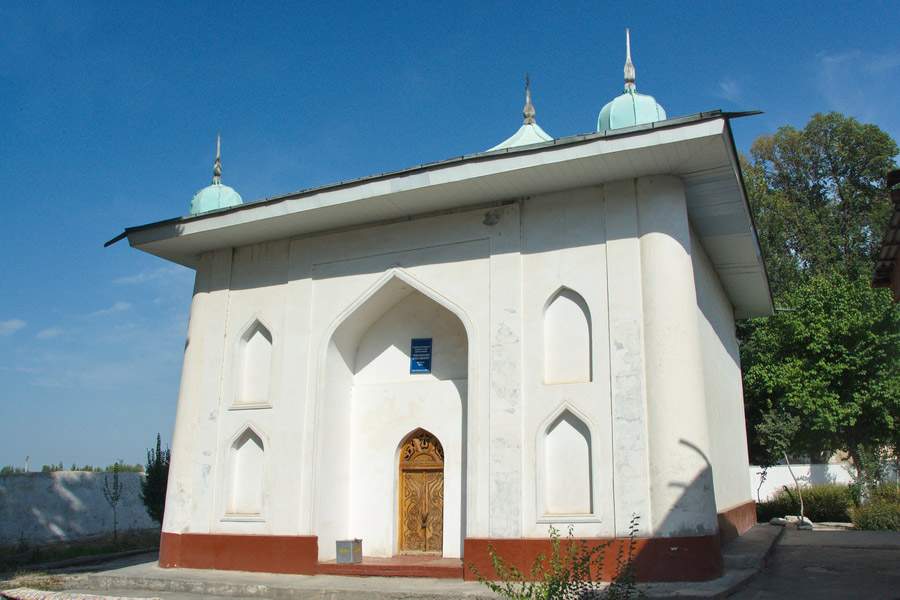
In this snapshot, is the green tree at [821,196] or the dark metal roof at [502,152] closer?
the dark metal roof at [502,152]

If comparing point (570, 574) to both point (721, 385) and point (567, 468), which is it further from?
point (721, 385)

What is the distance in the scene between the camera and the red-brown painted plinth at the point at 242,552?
9992 mm

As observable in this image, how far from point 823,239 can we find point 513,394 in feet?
74.9

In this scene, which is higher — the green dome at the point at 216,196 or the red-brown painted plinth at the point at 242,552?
the green dome at the point at 216,196

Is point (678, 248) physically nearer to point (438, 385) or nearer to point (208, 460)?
point (438, 385)

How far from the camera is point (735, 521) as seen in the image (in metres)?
12.3

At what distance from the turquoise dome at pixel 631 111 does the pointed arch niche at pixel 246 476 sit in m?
7.89

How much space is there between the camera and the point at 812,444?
22297 millimetres

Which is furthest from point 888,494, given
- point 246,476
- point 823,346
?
point 246,476

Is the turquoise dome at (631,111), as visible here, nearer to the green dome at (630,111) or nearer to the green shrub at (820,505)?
the green dome at (630,111)

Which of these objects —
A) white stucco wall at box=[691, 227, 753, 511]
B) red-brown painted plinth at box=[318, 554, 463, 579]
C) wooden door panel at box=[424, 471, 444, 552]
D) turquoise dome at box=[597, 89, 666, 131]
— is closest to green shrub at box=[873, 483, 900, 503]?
white stucco wall at box=[691, 227, 753, 511]

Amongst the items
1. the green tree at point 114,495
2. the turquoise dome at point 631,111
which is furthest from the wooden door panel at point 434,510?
the green tree at point 114,495

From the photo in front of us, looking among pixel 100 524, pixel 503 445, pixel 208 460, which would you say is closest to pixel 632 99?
pixel 503 445

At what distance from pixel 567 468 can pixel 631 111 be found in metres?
7.00
